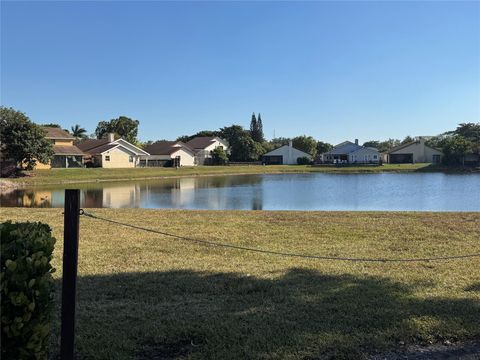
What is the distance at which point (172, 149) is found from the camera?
77250 millimetres

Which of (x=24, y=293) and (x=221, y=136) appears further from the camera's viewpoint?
(x=221, y=136)

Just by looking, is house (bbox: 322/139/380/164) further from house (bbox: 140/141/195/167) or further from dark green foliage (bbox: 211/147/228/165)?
house (bbox: 140/141/195/167)

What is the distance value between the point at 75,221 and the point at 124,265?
403 centimetres

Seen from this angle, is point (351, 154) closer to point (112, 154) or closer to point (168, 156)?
point (168, 156)

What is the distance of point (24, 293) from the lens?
117 inches

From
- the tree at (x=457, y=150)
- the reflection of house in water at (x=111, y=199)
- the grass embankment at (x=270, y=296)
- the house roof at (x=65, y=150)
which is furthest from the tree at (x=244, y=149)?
the grass embankment at (x=270, y=296)

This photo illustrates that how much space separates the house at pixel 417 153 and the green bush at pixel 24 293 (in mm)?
97696

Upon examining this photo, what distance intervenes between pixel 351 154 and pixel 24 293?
95069 mm

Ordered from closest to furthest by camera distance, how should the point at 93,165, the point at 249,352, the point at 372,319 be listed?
the point at 249,352, the point at 372,319, the point at 93,165

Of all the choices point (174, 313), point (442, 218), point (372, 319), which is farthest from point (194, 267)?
point (442, 218)

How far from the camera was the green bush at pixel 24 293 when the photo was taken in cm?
292

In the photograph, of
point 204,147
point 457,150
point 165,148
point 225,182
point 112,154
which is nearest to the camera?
point 225,182

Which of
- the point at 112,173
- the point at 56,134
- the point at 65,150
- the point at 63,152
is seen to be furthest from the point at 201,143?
the point at 112,173

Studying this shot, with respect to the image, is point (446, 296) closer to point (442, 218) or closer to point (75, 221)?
point (75, 221)
